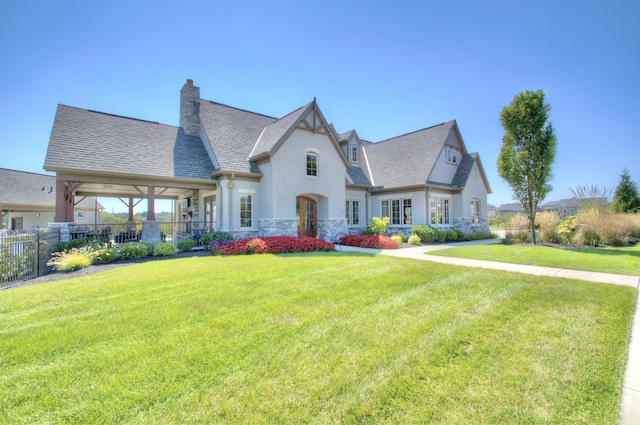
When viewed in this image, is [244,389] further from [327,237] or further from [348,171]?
[348,171]

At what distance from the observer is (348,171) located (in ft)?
63.9

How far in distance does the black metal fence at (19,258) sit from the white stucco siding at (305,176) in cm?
841

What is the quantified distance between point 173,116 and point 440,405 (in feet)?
66.8

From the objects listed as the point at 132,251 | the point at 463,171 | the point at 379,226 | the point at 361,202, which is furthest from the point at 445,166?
the point at 132,251

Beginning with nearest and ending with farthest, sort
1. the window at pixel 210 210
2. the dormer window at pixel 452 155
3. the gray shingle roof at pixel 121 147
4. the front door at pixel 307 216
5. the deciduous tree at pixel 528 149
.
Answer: the gray shingle roof at pixel 121 147
the deciduous tree at pixel 528 149
the window at pixel 210 210
the front door at pixel 307 216
the dormer window at pixel 452 155

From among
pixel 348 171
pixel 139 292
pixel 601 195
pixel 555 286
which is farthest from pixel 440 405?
pixel 601 195

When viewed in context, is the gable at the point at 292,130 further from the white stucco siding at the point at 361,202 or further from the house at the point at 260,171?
the white stucco siding at the point at 361,202

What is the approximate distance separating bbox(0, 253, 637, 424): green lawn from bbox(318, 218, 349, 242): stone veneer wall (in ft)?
31.7

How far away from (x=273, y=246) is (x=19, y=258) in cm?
757

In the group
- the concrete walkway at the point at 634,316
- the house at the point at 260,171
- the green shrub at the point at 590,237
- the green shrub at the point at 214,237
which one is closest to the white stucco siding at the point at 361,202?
the house at the point at 260,171

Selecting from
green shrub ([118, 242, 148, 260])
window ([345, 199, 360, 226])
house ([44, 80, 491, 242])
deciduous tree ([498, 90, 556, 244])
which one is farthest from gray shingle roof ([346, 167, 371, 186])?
green shrub ([118, 242, 148, 260])

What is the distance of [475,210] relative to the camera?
20703 millimetres

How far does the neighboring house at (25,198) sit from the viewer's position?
24.4 meters

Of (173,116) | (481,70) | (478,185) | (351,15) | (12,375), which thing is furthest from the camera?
(478,185)
